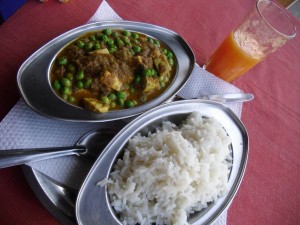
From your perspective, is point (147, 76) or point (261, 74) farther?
point (261, 74)

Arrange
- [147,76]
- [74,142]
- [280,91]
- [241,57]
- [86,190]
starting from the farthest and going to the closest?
[280,91], [241,57], [147,76], [74,142], [86,190]

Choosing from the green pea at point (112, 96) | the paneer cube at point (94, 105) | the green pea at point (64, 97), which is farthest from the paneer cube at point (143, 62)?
the green pea at point (64, 97)

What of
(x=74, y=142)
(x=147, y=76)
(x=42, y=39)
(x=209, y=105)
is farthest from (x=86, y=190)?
(x=42, y=39)

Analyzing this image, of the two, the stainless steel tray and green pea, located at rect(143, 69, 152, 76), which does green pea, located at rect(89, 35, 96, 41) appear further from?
the stainless steel tray

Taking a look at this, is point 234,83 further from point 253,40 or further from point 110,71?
point 110,71

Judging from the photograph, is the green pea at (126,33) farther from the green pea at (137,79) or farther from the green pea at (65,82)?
the green pea at (65,82)

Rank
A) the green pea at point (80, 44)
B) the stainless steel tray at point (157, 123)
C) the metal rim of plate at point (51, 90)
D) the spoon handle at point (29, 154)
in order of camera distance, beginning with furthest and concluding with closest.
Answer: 1. the green pea at point (80, 44)
2. the metal rim of plate at point (51, 90)
3. the stainless steel tray at point (157, 123)
4. the spoon handle at point (29, 154)

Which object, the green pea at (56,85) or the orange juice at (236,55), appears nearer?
the green pea at (56,85)

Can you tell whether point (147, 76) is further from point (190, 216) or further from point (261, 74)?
point (261, 74)
